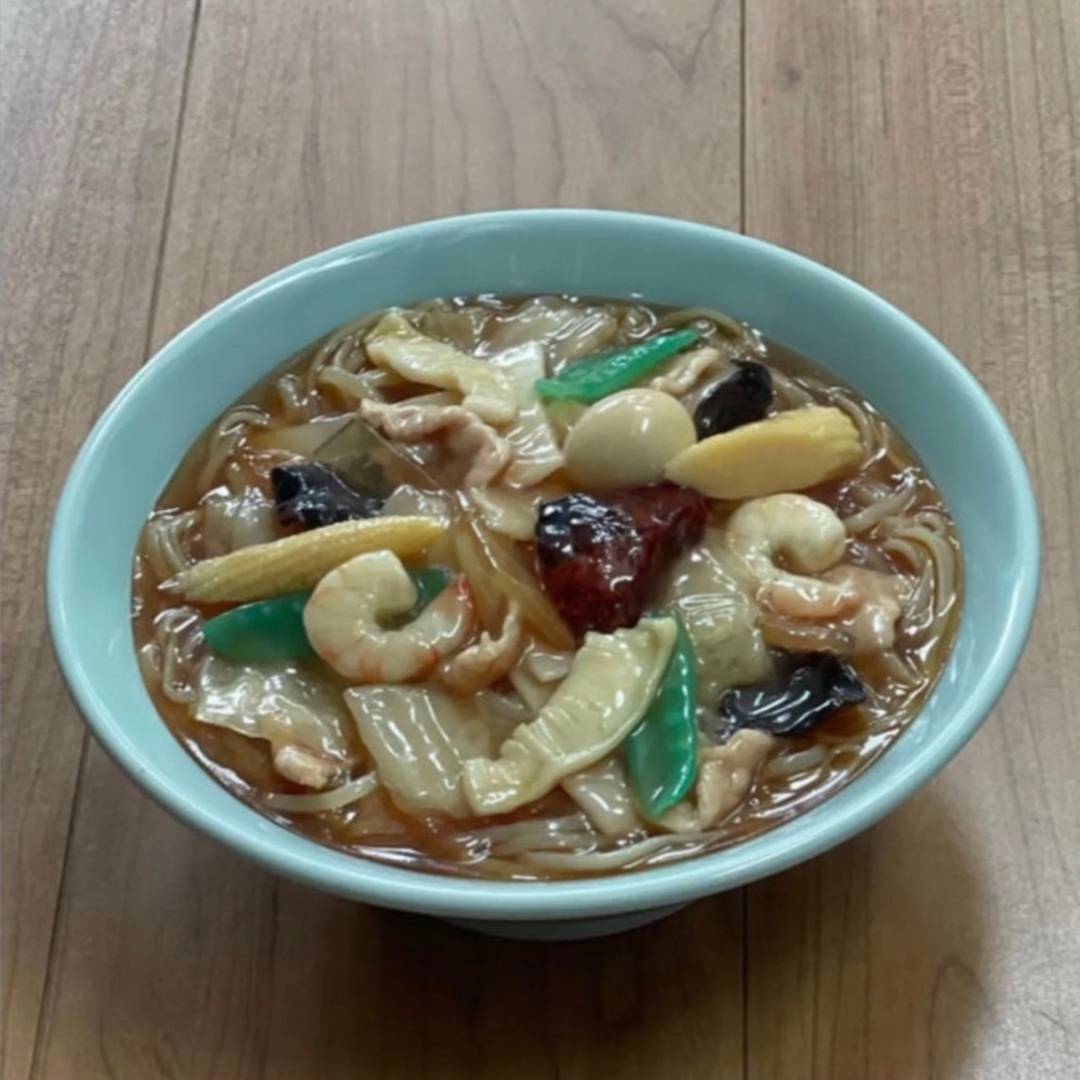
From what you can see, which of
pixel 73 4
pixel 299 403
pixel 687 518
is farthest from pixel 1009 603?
pixel 73 4

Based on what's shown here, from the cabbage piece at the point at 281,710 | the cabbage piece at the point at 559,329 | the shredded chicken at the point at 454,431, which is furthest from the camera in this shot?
the cabbage piece at the point at 559,329

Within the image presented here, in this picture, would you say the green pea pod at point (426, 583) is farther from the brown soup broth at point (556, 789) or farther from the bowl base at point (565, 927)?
the bowl base at point (565, 927)

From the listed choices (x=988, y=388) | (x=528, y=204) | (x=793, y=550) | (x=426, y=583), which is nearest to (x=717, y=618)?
(x=793, y=550)

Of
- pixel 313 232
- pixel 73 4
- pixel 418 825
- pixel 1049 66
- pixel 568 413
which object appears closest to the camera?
pixel 418 825

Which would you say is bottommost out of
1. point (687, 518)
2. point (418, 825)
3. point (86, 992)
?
point (86, 992)

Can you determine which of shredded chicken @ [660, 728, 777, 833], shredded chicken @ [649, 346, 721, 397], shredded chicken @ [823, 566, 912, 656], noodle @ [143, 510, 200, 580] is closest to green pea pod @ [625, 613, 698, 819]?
shredded chicken @ [660, 728, 777, 833]

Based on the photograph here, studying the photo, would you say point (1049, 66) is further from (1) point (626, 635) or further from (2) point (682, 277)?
(1) point (626, 635)

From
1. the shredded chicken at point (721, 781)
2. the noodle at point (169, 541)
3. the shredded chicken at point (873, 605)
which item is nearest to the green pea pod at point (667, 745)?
the shredded chicken at point (721, 781)

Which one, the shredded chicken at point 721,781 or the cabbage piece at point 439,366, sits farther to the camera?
the cabbage piece at point 439,366
